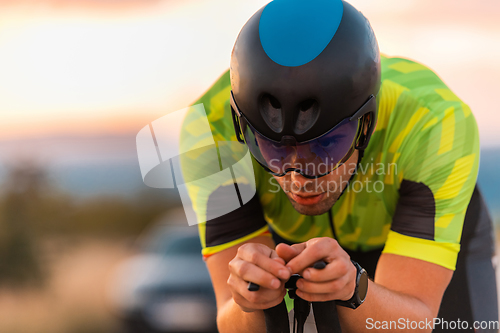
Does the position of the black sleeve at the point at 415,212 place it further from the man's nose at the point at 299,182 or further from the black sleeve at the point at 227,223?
the black sleeve at the point at 227,223

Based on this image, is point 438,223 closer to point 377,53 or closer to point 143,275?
point 377,53

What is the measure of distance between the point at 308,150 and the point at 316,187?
26cm

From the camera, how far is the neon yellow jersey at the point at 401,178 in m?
2.11

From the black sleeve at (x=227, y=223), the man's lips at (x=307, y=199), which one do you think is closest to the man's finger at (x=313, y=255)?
the man's lips at (x=307, y=199)

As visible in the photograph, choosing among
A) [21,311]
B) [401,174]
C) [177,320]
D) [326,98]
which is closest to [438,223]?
[401,174]

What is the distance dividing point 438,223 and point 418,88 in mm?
680

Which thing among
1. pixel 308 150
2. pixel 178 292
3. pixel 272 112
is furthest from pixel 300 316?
pixel 178 292

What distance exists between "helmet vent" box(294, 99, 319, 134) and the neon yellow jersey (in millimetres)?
381

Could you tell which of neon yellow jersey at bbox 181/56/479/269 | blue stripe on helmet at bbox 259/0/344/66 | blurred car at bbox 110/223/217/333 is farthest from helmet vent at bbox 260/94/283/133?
blurred car at bbox 110/223/217/333

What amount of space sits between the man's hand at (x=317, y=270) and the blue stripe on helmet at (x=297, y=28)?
0.71m

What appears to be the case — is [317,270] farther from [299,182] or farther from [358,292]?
[299,182]

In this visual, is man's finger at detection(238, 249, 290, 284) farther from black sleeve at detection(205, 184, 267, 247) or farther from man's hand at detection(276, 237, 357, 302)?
black sleeve at detection(205, 184, 267, 247)

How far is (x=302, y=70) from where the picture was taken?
1.76 meters

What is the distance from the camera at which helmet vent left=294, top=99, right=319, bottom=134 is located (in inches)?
71.8
